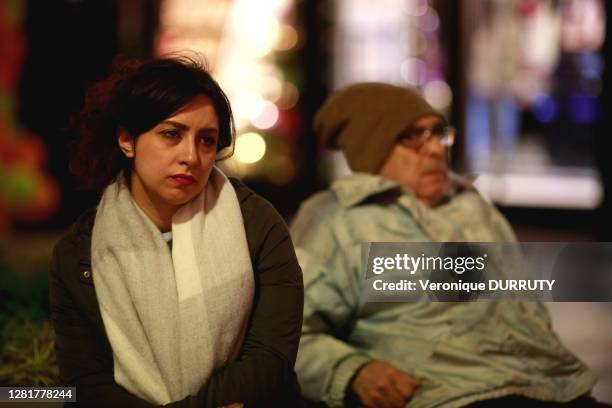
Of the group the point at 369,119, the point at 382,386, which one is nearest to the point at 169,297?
the point at 382,386

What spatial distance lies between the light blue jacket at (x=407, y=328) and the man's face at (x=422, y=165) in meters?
0.07

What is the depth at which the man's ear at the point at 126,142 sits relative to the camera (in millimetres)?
2000

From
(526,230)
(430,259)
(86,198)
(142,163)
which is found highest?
(142,163)

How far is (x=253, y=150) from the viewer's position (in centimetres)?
849

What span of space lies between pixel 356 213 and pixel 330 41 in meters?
6.20

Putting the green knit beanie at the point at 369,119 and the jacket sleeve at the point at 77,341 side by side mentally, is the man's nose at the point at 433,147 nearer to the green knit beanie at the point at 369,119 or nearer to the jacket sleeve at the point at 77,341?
the green knit beanie at the point at 369,119

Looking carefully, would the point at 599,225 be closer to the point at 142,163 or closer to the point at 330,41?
the point at 330,41

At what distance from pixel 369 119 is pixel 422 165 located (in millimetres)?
230

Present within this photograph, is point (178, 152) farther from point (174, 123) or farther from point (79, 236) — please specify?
point (79, 236)

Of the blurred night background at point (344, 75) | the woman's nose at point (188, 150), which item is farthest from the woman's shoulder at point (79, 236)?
the blurred night background at point (344, 75)

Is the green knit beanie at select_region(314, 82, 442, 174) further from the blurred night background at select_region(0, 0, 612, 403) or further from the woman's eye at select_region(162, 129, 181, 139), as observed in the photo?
the blurred night background at select_region(0, 0, 612, 403)

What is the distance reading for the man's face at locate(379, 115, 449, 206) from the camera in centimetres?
294

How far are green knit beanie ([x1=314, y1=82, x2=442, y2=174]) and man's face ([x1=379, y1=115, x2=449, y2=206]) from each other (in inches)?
1.3

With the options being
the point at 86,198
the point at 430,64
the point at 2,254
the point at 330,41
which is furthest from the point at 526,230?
the point at 2,254
